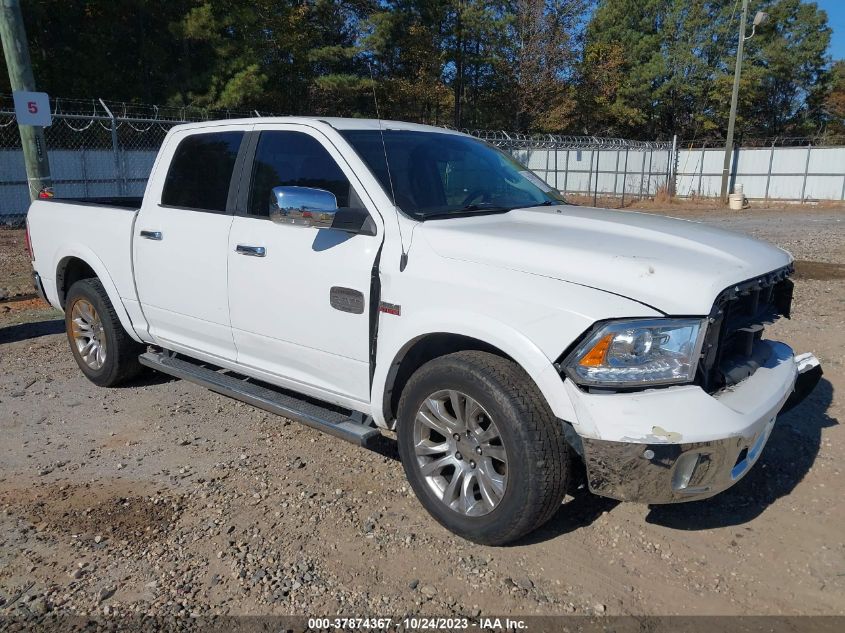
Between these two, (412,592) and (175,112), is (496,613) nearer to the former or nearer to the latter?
(412,592)

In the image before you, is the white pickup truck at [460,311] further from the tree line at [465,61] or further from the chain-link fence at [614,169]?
the chain-link fence at [614,169]

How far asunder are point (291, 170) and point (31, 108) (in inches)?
221

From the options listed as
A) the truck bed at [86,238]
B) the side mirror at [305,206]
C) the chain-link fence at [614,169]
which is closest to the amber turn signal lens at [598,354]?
the side mirror at [305,206]

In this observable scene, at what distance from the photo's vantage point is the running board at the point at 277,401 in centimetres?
377

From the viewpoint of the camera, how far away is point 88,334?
5.71m

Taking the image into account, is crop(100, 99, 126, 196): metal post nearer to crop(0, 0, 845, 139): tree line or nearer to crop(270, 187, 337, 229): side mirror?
crop(0, 0, 845, 139): tree line

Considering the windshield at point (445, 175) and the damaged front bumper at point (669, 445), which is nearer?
the damaged front bumper at point (669, 445)

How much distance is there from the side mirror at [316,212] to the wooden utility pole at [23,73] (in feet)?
20.4

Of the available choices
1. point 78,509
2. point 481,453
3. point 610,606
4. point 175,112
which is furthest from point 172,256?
point 175,112

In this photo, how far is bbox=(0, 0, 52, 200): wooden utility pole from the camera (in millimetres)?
7969

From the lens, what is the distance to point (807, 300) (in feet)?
28.0

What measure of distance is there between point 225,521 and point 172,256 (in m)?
1.88

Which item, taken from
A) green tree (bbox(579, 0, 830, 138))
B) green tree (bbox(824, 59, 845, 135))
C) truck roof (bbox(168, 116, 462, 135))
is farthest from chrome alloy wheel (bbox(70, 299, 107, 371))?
green tree (bbox(824, 59, 845, 135))

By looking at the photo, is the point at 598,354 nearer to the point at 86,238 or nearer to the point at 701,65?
the point at 86,238
